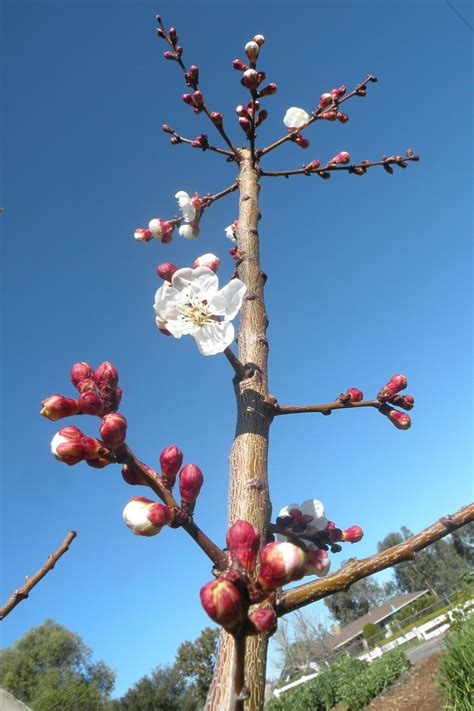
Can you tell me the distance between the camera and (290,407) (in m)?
1.41

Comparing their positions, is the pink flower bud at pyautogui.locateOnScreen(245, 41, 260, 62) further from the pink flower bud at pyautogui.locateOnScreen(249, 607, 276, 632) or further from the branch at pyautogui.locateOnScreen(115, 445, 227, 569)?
the pink flower bud at pyautogui.locateOnScreen(249, 607, 276, 632)

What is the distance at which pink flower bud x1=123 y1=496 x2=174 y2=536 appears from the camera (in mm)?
1015

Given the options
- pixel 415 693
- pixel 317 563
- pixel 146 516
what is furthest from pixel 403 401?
pixel 415 693

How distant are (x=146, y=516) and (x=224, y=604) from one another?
1.31 ft

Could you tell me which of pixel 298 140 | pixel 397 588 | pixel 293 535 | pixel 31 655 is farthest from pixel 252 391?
pixel 397 588

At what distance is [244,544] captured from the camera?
2.67 feet

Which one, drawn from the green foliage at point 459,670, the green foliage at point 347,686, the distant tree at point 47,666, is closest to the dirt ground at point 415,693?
the green foliage at point 347,686

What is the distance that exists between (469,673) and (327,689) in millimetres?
9773

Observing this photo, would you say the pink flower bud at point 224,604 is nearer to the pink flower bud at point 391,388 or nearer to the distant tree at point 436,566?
the pink flower bud at point 391,388

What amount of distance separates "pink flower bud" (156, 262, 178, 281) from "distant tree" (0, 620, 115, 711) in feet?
96.9

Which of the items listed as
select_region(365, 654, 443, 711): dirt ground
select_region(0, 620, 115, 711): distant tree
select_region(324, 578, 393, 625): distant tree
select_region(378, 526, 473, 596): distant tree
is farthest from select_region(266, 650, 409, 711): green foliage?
select_region(324, 578, 393, 625): distant tree

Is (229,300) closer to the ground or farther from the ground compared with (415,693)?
farther from the ground

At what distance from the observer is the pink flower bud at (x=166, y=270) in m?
1.60

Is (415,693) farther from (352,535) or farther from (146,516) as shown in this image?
(146,516)
